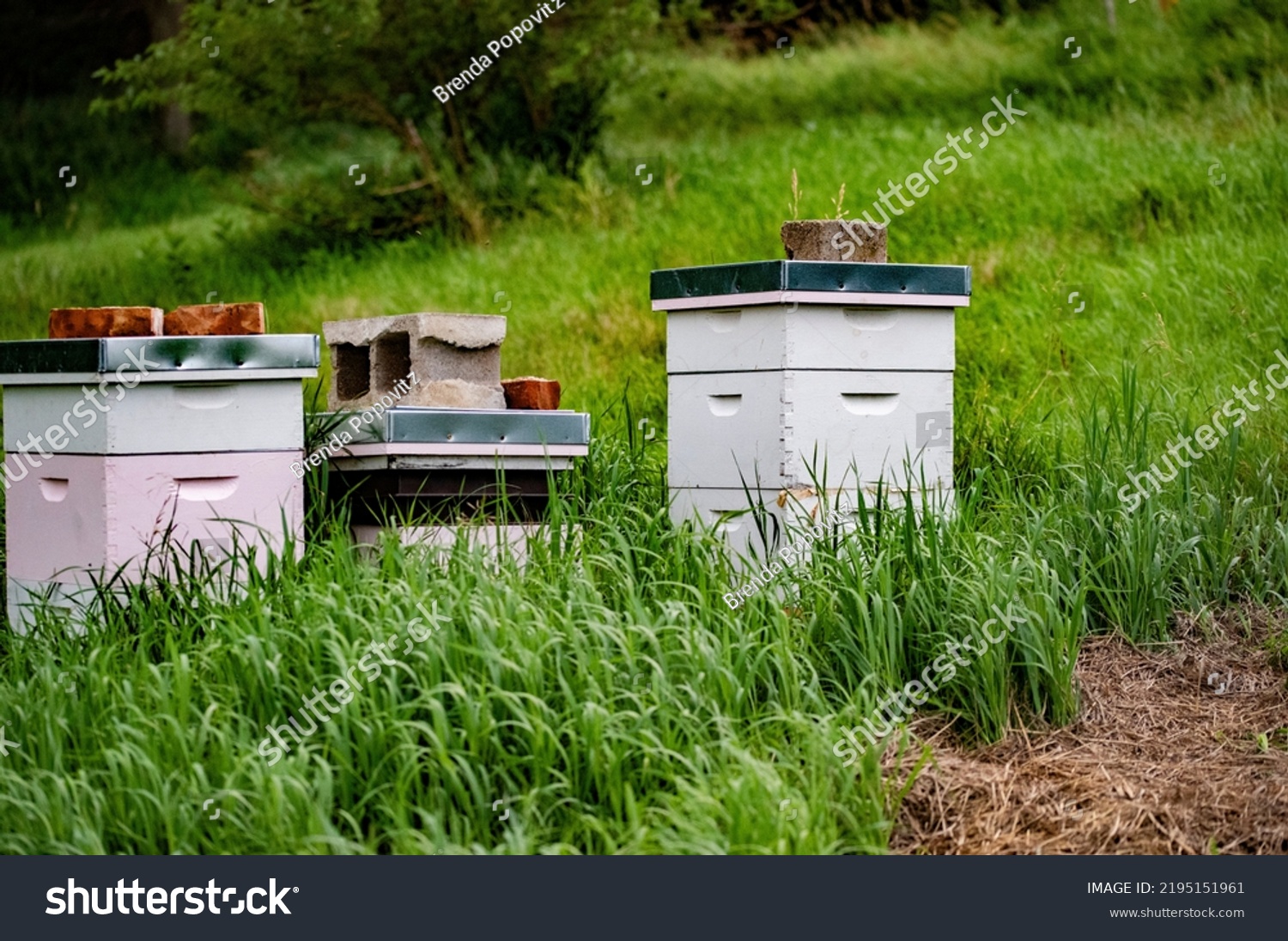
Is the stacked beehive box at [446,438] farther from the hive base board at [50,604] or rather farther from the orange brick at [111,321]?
the hive base board at [50,604]

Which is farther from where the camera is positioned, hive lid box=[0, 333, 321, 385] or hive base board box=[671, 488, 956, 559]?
hive base board box=[671, 488, 956, 559]

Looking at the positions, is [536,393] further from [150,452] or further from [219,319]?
[150,452]

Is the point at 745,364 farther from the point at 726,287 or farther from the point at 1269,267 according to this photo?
the point at 1269,267

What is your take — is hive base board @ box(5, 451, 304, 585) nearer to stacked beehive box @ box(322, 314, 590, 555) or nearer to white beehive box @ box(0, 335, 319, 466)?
white beehive box @ box(0, 335, 319, 466)

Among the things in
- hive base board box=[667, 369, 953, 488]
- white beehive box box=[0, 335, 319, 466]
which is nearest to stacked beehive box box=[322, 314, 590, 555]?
white beehive box box=[0, 335, 319, 466]

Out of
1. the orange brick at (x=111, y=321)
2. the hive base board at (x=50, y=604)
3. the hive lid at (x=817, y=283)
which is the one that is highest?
the hive lid at (x=817, y=283)

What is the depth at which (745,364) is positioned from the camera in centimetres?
414

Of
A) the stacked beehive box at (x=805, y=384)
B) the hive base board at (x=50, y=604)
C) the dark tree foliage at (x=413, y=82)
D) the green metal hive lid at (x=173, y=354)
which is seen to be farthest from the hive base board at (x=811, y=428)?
the dark tree foliage at (x=413, y=82)

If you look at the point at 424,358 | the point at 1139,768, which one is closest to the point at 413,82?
the point at 424,358

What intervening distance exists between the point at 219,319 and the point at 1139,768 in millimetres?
2912

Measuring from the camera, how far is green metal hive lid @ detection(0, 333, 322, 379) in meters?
3.84

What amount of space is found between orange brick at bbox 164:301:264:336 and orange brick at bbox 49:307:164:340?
72mm

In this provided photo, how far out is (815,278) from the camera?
4.02 m

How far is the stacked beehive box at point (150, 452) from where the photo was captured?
3846mm
